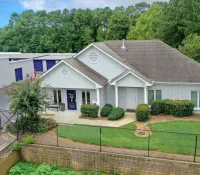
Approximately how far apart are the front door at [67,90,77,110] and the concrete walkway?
0.69 m

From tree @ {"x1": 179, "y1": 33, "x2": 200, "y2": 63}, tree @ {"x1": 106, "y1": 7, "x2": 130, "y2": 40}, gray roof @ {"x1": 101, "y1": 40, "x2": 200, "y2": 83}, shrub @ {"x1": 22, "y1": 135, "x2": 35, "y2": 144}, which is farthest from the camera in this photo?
tree @ {"x1": 106, "y1": 7, "x2": 130, "y2": 40}

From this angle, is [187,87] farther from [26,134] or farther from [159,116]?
[26,134]

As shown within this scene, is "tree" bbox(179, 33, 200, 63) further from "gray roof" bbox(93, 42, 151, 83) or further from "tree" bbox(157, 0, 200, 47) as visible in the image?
"gray roof" bbox(93, 42, 151, 83)

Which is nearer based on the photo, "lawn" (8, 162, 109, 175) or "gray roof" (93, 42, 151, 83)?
"lawn" (8, 162, 109, 175)

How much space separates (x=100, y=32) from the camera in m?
61.7

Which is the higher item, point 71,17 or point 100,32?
point 71,17

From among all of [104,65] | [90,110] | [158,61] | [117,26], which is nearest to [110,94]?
[104,65]

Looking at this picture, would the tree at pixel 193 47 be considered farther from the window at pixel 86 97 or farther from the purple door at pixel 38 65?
the purple door at pixel 38 65

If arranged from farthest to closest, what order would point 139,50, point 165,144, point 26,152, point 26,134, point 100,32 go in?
point 100,32 < point 139,50 < point 26,134 < point 26,152 < point 165,144

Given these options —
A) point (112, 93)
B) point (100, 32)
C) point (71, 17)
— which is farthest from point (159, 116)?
point (71, 17)

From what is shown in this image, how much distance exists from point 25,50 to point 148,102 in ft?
170

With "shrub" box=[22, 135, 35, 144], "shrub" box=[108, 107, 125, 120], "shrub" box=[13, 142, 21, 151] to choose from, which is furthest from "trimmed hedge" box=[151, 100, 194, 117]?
"shrub" box=[13, 142, 21, 151]

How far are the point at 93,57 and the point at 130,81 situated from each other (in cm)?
422

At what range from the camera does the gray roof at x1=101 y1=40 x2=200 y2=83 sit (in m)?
20.7
